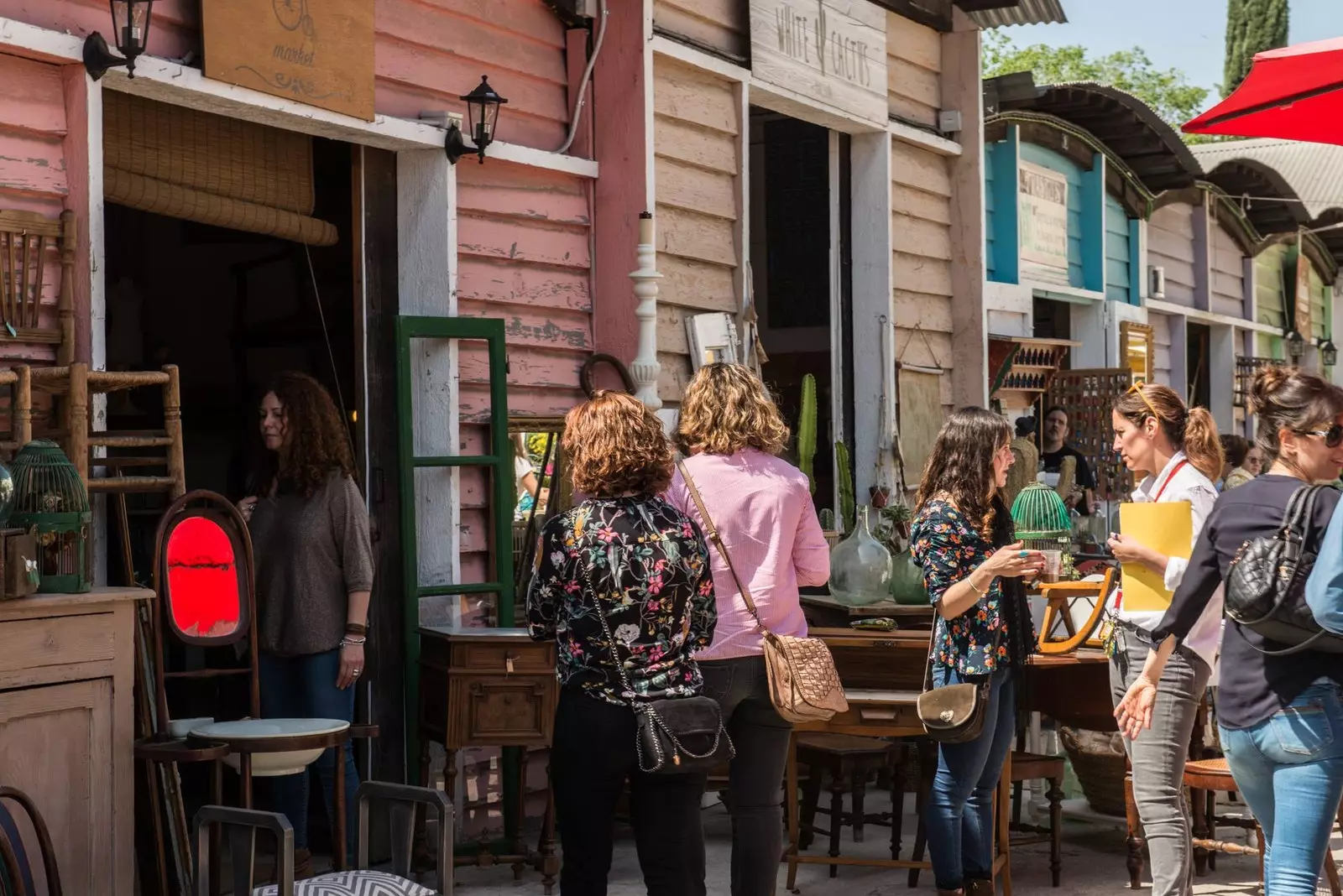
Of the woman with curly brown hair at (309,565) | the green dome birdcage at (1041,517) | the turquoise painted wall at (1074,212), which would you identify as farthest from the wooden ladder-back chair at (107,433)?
the turquoise painted wall at (1074,212)

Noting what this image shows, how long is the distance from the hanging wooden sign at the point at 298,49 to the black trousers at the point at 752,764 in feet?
8.12

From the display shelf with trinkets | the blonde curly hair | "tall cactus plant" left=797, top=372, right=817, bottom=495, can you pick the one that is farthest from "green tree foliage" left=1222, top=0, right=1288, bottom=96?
the blonde curly hair

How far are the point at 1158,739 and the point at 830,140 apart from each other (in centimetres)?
495

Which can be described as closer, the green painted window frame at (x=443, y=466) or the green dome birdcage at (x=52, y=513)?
the green dome birdcage at (x=52, y=513)

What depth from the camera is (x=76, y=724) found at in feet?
13.0

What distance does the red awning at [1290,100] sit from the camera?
498cm

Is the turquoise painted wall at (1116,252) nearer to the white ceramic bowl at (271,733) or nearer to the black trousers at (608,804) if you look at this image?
the white ceramic bowl at (271,733)

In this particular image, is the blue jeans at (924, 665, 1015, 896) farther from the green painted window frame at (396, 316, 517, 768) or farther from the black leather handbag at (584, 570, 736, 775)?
the green painted window frame at (396, 316, 517, 768)

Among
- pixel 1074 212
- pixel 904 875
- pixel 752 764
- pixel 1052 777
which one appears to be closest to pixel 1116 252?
pixel 1074 212

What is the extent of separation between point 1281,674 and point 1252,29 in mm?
45164

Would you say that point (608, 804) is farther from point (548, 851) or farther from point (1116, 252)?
point (1116, 252)

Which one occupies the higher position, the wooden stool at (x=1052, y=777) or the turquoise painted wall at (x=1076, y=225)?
the turquoise painted wall at (x=1076, y=225)

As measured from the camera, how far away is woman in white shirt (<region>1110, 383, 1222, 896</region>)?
437cm

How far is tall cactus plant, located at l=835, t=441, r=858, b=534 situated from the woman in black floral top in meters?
3.68
